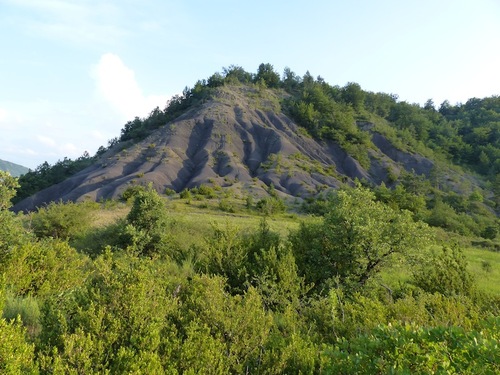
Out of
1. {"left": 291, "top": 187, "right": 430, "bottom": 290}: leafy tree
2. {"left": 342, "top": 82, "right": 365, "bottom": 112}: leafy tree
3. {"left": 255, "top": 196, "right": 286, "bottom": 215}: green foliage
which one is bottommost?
{"left": 255, "top": 196, "right": 286, "bottom": 215}: green foliage

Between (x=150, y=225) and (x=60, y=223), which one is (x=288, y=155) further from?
Result: (x=150, y=225)

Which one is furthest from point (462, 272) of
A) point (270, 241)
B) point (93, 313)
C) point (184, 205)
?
point (184, 205)

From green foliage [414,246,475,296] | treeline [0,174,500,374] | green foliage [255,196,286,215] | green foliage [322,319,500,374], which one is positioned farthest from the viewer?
green foliage [255,196,286,215]

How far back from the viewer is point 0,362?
505 centimetres

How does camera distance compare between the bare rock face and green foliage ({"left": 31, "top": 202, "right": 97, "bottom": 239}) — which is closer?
green foliage ({"left": 31, "top": 202, "right": 97, "bottom": 239})

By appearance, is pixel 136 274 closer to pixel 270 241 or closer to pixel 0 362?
pixel 0 362

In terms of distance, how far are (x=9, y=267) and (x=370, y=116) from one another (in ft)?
331

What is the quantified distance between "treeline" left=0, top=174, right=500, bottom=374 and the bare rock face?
38.8 meters

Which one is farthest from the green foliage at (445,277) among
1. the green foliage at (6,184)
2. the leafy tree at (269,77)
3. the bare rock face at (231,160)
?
the leafy tree at (269,77)

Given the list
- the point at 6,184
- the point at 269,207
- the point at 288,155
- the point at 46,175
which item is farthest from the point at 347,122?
the point at 6,184

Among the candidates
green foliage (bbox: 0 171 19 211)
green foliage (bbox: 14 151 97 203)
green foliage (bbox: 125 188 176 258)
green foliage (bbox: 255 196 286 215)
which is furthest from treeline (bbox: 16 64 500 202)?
green foliage (bbox: 0 171 19 211)

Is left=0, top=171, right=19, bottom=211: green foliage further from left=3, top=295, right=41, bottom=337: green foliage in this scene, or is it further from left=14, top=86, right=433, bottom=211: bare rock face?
left=14, top=86, right=433, bottom=211: bare rock face

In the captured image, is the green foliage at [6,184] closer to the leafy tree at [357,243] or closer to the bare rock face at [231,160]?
the leafy tree at [357,243]

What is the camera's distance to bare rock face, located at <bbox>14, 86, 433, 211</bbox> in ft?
198
